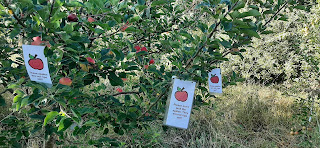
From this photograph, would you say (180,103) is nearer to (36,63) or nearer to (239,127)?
(36,63)

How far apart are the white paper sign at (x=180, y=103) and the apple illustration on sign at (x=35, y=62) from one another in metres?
0.52

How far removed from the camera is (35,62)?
96 centimetres

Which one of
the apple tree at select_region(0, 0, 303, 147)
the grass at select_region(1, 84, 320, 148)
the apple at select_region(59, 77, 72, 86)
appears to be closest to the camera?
the apple tree at select_region(0, 0, 303, 147)

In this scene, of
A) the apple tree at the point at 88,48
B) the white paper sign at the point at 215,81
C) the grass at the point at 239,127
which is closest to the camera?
the apple tree at the point at 88,48

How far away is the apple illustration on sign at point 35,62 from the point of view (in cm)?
96

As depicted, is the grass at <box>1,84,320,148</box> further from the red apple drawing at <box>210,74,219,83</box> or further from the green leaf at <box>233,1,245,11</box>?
the green leaf at <box>233,1,245,11</box>

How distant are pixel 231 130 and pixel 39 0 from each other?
2.51 metres

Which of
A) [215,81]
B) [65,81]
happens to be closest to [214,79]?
[215,81]

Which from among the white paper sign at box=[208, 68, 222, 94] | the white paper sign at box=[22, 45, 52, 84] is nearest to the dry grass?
the white paper sign at box=[208, 68, 222, 94]

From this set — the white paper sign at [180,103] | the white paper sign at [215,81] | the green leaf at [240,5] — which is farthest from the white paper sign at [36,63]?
the white paper sign at [215,81]

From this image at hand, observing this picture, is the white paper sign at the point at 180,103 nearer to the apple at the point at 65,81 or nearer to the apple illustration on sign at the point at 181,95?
the apple illustration on sign at the point at 181,95

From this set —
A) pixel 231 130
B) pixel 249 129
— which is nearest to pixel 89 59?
pixel 231 130

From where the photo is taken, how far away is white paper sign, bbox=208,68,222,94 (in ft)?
5.30

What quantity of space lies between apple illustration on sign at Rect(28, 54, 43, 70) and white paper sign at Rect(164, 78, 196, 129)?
1.71ft
